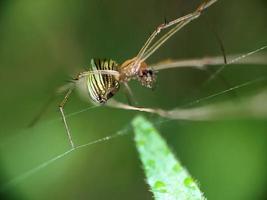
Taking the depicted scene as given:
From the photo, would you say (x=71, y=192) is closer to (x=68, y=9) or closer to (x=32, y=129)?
(x=32, y=129)

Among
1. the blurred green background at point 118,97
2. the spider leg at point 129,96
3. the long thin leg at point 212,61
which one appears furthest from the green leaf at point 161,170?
the blurred green background at point 118,97

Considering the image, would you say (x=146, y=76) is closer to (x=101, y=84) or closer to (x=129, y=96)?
(x=101, y=84)

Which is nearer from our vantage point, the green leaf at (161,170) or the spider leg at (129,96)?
the green leaf at (161,170)

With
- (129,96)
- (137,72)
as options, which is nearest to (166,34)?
(137,72)

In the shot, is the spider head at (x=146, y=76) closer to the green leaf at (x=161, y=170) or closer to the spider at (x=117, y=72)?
the spider at (x=117, y=72)

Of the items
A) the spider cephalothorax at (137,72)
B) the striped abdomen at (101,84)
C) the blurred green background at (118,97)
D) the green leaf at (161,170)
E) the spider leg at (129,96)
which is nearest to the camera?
the green leaf at (161,170)
